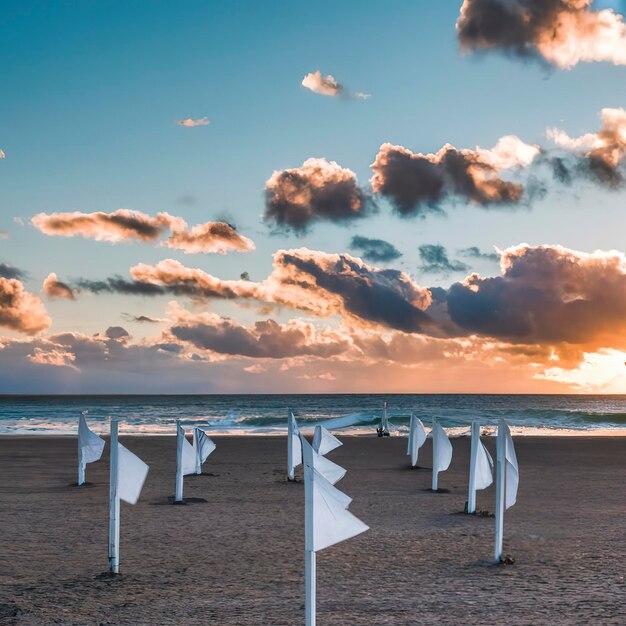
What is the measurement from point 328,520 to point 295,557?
4.96 meters

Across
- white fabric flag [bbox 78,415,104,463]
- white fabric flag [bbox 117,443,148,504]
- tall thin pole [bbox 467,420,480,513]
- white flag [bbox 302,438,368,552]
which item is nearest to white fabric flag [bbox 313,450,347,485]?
white flag [bbox 302,438,368,552]

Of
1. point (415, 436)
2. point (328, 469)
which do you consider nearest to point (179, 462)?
point (328, 469)

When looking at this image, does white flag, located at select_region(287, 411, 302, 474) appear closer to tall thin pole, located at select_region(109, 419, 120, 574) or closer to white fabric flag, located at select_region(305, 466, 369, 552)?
tall thin pole, located at select_region(109, 419, 120, 574)

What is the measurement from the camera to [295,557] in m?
10.1

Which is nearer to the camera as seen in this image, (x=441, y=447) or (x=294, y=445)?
(x=441, y=447)

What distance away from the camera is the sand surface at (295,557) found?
7.68 meters

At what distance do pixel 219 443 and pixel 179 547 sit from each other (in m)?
22.6

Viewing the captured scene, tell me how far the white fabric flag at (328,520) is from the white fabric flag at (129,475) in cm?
361

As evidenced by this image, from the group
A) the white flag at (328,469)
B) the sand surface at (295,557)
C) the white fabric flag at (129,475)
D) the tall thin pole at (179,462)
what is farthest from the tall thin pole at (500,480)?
the tall thin pole at (179,462)

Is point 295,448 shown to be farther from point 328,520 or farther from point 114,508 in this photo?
point 328,520

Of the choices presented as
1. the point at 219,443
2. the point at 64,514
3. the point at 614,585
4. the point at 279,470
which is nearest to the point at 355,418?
the point at 219,443

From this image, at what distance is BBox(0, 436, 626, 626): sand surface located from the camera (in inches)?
302

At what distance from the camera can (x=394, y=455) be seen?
26.6 metres

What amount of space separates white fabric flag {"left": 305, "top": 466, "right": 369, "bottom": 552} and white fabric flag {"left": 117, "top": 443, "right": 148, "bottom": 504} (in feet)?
11.9
